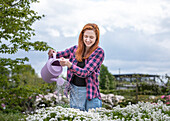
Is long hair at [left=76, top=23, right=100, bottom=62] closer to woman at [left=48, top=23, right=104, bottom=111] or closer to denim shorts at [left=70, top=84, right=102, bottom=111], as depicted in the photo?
woman at [left=48, top=23, right=104, bottom=111]

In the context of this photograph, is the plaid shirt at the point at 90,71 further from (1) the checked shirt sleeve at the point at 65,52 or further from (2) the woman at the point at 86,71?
(1) the checked shirt sleeve at the point at 65,52

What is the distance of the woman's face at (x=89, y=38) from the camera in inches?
143

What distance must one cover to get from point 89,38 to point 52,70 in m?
0.82

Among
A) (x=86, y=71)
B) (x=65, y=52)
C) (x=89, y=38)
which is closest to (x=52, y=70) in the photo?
(x=65, y=52)

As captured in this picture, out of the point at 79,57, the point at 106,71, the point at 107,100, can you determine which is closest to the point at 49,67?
the point at 79,57

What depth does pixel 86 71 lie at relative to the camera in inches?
133

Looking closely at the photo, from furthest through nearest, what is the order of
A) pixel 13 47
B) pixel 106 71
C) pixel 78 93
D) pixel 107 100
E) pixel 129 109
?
pixel 106 71, pixel 107 100, pixel 13 47, pixel 129 109, pixel 78 93

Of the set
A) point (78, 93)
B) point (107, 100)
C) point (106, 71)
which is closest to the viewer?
point (78, 93)

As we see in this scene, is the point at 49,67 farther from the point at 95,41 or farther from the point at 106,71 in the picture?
the point at 106,71

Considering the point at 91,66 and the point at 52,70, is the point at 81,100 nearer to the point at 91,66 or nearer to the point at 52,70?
the point at 91,66

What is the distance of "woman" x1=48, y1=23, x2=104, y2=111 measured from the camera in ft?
11.2

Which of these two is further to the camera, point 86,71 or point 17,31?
point 17,31

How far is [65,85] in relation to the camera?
366cm

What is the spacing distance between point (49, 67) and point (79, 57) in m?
0.53
